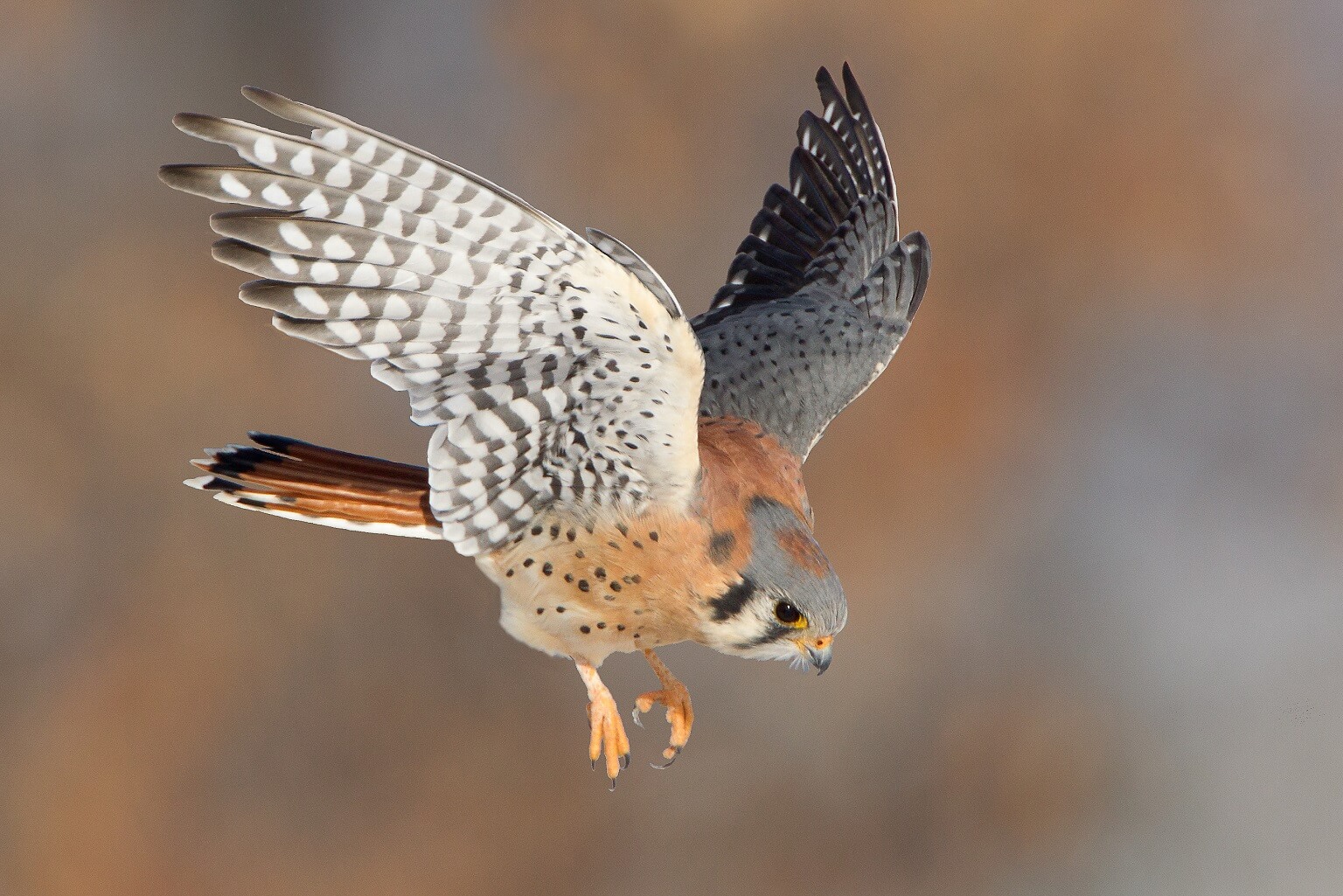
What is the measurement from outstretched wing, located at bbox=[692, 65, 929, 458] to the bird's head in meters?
0.36

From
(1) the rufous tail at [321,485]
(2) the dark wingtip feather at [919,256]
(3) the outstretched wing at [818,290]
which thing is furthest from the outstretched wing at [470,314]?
(2) the dark wingtip feather at [919,256]

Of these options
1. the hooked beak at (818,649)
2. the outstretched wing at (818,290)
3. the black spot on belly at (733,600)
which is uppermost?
the outstretched wing at (818,290)

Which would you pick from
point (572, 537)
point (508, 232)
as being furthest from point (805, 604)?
point (508, 232)

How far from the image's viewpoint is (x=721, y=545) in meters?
1.71

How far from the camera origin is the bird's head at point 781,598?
1.69m

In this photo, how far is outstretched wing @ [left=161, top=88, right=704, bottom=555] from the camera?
133cm

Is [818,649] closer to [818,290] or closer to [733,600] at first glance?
[733,600]

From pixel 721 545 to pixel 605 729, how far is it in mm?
397

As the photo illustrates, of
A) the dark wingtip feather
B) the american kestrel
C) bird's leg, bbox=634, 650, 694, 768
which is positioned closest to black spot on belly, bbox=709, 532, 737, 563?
the american kestrel

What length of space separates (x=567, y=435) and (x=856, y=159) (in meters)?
1.10

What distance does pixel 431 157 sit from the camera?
4.32ft

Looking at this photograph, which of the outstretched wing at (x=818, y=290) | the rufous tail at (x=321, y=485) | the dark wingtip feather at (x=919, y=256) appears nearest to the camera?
the rufous tail at (x=321, y=485)

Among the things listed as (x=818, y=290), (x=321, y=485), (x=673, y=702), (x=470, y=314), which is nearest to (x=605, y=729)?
(x=673, y=702)

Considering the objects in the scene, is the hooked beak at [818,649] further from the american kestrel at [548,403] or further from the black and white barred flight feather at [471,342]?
the black and white barred flight feather at [471,342]
